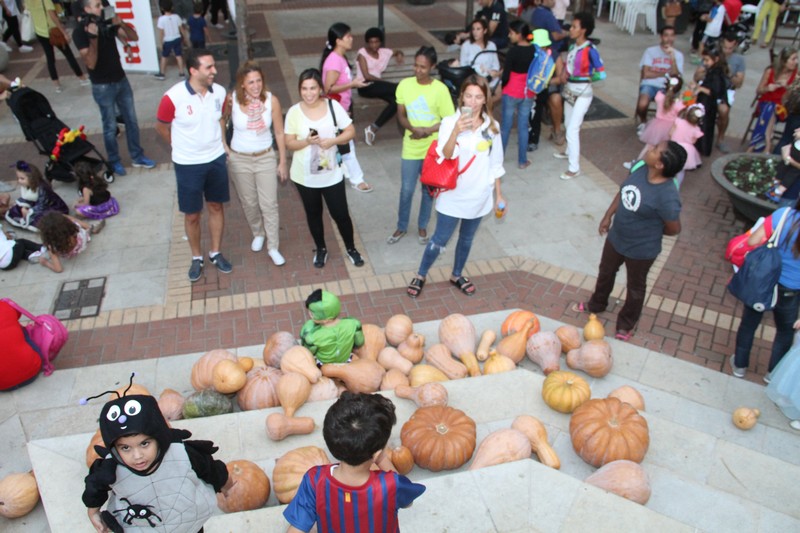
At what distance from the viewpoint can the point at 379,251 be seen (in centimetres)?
672

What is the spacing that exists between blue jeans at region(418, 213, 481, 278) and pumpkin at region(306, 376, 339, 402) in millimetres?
1833

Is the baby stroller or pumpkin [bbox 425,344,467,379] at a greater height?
the baby stroller

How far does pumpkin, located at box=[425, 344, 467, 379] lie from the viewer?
15.7ft

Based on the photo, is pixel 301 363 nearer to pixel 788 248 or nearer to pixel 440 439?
pixel 440 439

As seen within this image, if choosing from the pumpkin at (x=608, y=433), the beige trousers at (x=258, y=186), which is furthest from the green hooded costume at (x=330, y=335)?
the beige trousers at (x=258, y=186)

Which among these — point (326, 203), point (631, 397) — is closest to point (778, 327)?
point (631, 397)

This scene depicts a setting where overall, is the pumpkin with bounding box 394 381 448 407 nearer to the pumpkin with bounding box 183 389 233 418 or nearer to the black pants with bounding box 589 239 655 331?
the pumpkin with bounding box 183 389 233 418

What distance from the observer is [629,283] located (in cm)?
528

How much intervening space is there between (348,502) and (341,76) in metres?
6.03

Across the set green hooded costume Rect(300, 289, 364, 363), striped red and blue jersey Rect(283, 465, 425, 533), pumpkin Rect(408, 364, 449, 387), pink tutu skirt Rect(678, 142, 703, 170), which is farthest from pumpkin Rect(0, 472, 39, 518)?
pink tutu skirt Rect(678, 142, 703, 170)

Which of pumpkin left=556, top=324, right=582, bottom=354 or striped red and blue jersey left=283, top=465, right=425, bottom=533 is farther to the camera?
pumpkin left=556, top=324, right=582, bottom=354

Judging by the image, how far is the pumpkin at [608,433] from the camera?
3.81 metres

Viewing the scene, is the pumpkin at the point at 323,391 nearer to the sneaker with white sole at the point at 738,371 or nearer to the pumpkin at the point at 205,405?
the pumpkin at the point at 205,405

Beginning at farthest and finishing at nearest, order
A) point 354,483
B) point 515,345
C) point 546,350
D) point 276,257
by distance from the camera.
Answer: point 276,257 → point 515,345 → point 546,350 → point 354,483
